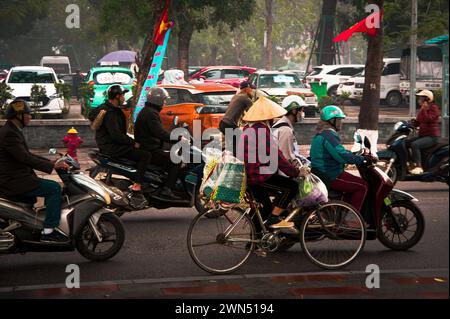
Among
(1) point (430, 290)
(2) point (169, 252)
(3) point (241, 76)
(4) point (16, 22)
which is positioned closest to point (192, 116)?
(2) point (169, 252)

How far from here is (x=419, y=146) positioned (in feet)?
44.6

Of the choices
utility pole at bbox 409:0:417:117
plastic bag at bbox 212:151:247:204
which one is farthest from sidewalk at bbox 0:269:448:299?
utility pole at bbox 409:0:417:117

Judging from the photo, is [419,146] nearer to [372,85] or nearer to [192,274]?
[372,85]

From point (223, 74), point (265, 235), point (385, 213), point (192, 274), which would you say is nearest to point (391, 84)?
point (223, 74)

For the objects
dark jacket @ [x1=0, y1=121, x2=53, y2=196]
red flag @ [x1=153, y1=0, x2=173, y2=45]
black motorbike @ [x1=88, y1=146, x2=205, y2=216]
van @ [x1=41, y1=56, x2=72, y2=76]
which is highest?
van @ [x1=41, y1=56, x2=72, y2=76]

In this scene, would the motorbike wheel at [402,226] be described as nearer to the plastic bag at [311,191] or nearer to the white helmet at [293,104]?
the plastic bag at [311,191]

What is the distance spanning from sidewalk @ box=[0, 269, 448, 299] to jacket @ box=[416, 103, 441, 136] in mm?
6153

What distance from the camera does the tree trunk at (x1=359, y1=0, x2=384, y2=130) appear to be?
58.9ft

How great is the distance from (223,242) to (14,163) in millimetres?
2166

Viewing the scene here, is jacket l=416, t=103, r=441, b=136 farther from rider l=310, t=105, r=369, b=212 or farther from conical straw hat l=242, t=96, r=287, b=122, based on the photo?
conical straw hat l=242, t=96, r=287, b=122

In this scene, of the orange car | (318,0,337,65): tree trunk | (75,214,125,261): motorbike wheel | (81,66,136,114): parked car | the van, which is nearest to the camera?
(75,214,125,261): motorbike wheel
